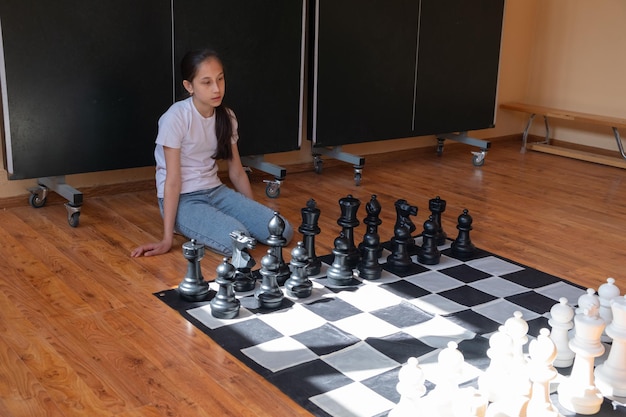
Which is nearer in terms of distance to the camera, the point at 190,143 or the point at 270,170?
the point at 190,143

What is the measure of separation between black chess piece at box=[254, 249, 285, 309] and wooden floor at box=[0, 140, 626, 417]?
0.82 feet

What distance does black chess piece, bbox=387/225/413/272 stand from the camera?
257cm

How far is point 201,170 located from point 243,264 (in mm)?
704

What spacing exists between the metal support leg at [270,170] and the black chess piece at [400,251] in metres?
1.08

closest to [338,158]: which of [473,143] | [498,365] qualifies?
[473,143]

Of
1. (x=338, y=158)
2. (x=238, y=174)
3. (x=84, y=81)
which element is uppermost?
(x=84, y=81)

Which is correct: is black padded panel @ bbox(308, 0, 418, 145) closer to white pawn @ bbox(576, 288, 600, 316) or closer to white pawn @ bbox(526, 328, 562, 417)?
white pawn @ bbox(576, 288, 600, 316)

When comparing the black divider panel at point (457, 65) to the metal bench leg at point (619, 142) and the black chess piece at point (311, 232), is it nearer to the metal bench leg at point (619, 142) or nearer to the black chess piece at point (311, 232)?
the metal bench leg at point (619, 142)

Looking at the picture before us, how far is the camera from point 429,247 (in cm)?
268

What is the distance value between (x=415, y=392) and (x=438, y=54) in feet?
10.4

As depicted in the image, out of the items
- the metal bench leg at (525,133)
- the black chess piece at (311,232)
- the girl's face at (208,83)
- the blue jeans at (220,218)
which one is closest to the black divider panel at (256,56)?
the girl's face at (208,83)

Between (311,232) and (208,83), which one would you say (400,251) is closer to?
(311,232)

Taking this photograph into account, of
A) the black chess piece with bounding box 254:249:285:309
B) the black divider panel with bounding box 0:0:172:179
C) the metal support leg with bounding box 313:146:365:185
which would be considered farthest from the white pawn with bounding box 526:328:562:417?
the metal support leg with bounding box 313:146:365:185

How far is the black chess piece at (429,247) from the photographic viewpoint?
2664mm
